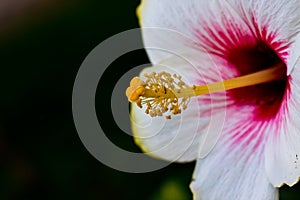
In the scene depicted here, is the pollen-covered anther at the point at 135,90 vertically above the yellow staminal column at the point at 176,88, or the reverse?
the pollen-covered anther at the point at 135,90

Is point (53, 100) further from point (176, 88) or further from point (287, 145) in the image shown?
point (287, 145)

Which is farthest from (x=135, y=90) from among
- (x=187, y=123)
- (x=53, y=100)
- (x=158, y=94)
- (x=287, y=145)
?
(x=53, y=100)

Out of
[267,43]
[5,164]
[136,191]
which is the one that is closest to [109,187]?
[136,191]

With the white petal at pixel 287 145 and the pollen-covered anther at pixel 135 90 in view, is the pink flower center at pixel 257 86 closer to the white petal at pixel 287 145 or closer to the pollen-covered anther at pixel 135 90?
the white petal at pixel 287 145

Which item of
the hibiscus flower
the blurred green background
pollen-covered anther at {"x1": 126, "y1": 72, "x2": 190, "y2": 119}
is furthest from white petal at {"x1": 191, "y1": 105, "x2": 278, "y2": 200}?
the blurred green background

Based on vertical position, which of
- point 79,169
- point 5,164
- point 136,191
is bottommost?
point 136,191

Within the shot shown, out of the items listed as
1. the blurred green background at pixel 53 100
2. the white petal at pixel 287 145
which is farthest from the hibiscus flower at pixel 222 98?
the blurred green background at pixel 53 100

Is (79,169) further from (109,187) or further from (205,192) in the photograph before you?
(205,192)
